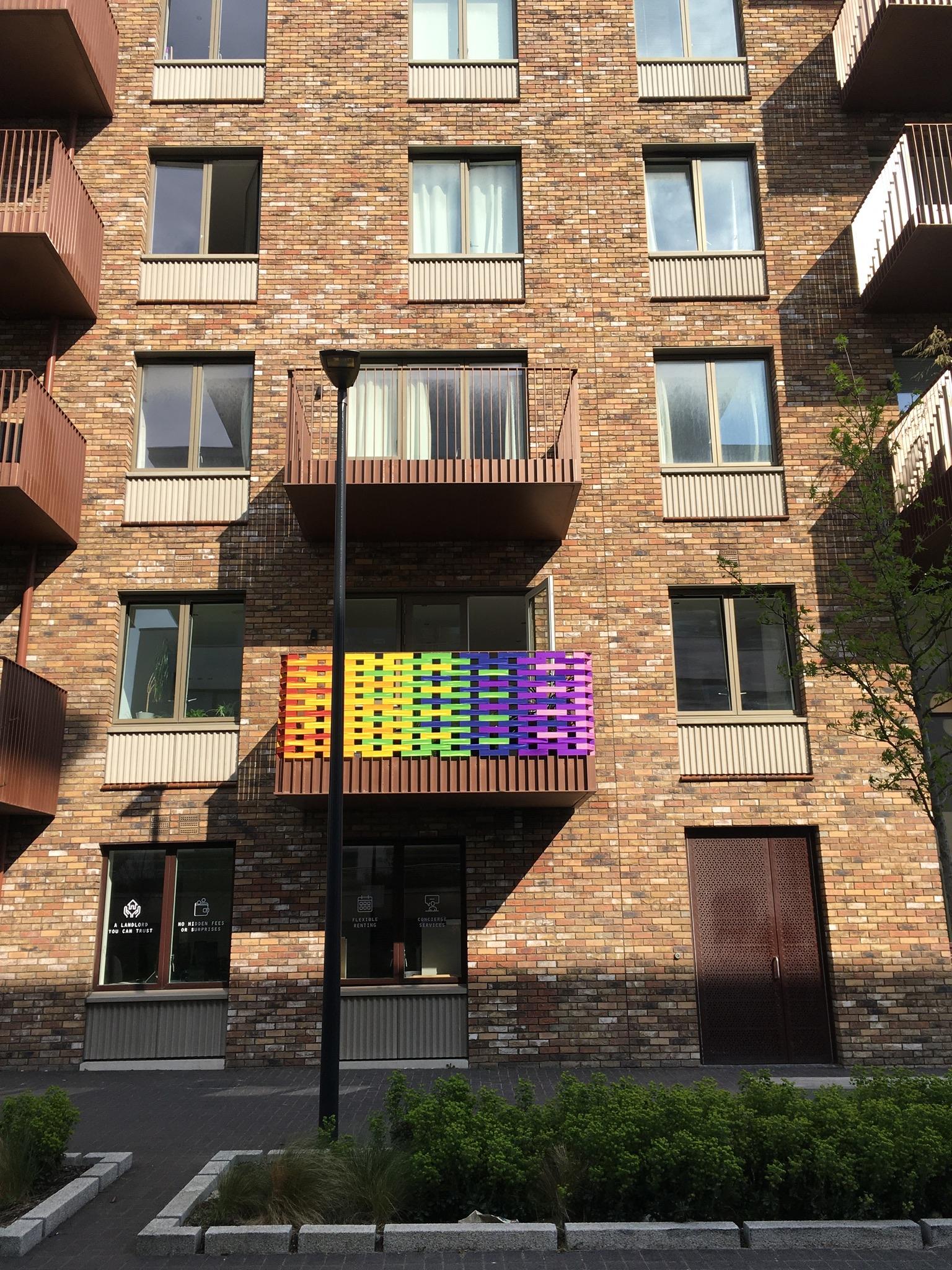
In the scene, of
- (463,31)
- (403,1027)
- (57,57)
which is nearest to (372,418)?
(57,57)

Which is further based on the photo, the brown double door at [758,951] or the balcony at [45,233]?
the balcony at [45,233]

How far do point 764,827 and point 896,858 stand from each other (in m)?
1.77

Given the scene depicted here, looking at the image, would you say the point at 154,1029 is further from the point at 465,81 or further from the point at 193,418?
the point at 465,81

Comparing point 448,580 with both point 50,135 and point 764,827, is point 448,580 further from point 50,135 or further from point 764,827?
point 50,135

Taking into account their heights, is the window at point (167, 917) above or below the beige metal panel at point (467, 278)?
below

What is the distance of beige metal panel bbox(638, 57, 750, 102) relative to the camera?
55.6ft

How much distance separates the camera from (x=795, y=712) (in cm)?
1473

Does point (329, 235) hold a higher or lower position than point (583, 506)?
higher

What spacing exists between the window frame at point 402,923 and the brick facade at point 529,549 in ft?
0.59

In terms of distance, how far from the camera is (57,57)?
50.8 ft

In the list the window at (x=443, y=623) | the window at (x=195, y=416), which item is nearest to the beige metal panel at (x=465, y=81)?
the window at (x=195, y=416)

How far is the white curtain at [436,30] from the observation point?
680 inches

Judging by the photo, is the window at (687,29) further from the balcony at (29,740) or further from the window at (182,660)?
the balcony at (29,740)

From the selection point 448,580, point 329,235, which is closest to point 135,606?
point 448,580
